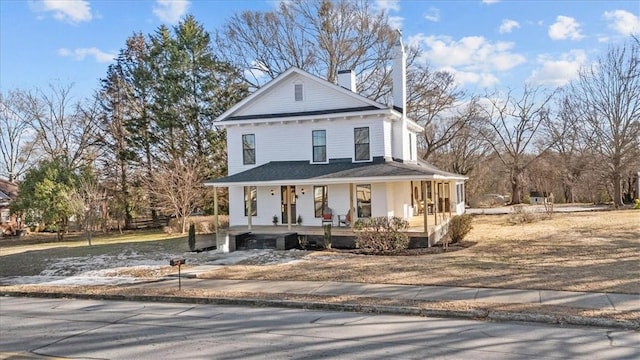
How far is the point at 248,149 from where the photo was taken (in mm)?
22250

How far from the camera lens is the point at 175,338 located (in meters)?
6.87

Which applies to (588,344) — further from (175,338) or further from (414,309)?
(175,338)

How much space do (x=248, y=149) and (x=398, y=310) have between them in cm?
1539

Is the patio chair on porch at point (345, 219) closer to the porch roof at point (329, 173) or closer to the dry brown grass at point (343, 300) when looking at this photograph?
the porch roof at point (329, 173)

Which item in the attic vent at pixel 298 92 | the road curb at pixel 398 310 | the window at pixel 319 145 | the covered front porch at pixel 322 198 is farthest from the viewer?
the attic vent at pixel 298 92

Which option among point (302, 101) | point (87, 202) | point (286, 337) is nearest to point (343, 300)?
point (286, 337)

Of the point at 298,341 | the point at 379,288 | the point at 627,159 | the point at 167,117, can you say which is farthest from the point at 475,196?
the point at 298,341

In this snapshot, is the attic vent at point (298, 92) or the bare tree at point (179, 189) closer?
the attic vent at point (298, 92)

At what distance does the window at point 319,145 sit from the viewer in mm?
21016

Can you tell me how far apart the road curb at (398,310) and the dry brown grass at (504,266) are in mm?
2043

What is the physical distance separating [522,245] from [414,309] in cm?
924

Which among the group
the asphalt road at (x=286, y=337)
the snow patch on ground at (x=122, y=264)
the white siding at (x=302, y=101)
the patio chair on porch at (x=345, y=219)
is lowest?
the asphalt road at (x=286, y=337)

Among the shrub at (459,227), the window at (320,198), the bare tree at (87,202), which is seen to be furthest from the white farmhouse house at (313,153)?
the bare tree at (87,202)

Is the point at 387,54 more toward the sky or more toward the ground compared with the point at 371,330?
more toward the sky
